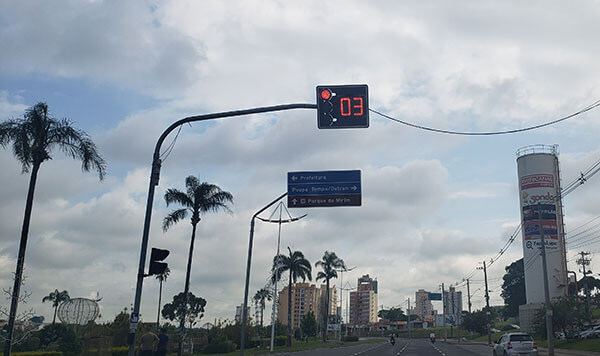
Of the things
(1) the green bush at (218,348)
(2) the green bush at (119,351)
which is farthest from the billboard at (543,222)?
(2) the green bush at (119,351)

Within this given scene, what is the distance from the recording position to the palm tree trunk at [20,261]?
839 inches

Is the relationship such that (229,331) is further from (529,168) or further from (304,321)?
(529,168)

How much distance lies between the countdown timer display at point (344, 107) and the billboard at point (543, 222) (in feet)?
260

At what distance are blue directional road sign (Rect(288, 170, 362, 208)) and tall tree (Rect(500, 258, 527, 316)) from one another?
12284 cm

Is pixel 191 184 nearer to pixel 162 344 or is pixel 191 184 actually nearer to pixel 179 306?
pixel 162 344

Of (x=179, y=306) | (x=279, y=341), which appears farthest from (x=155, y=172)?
(x=179, y=306)

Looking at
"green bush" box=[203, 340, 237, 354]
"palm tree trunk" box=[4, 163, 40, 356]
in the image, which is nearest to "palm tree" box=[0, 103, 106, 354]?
A: "palm tree trunk" box=[4, 163, 40, 356]

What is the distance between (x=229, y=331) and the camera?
62750 mm

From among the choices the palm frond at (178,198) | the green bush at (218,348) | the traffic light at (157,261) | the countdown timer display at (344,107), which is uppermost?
the palm frond at (178,198)

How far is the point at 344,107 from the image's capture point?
14141mm

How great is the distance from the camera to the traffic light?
47.3 feet

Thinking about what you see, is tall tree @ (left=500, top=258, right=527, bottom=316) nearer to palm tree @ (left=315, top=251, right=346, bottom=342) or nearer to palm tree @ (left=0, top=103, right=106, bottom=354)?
palm tree @ (left=315, top=251, right=346, bottom=342)

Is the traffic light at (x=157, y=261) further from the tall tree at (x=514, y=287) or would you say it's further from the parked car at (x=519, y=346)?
the tall tree at (x=514, y=287)

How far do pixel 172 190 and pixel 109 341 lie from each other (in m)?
11.7
